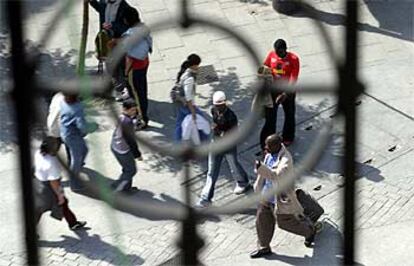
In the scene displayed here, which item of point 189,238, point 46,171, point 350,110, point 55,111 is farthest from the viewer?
point 46,171

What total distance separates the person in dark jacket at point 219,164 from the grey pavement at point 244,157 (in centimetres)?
11

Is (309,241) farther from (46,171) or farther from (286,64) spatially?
(46,171)

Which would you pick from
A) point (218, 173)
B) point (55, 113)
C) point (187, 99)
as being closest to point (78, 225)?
point (218, 173)

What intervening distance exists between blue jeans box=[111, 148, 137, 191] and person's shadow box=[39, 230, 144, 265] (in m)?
0.42

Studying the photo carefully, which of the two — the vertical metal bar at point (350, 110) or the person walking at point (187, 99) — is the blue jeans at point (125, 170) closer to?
the person walking at point (187, 99)

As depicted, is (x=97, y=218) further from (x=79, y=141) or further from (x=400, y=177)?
(x=400, y=177)

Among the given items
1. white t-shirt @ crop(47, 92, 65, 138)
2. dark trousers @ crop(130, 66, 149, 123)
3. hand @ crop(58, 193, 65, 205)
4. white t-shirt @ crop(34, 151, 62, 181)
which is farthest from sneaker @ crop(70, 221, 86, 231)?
white t-shirt @ crop(47, 92, 65, 138)

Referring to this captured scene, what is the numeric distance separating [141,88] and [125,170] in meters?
1.13

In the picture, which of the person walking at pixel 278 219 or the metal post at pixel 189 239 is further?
the person walking at pixel 278 219

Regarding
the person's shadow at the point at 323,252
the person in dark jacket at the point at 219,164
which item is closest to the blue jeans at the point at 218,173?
the person in dark jacket at the point at 219,164

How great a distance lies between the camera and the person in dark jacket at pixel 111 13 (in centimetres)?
1029

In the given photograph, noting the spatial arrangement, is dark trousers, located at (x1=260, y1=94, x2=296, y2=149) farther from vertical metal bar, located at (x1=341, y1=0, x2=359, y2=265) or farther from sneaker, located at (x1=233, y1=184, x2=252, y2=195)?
vertical metal bar, located at (x1=341, y1=0, x2=359, y2=265)

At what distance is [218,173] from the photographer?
1002cm

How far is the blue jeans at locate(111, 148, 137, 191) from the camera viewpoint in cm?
973
